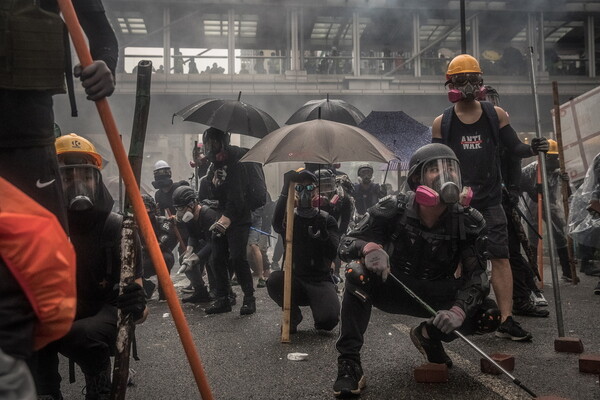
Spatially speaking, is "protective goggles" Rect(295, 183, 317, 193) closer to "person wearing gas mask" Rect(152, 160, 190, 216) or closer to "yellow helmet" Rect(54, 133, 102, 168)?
"yellow helmet" Rect(54, 133, 102, 168)

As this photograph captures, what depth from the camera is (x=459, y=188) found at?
340 centimetres

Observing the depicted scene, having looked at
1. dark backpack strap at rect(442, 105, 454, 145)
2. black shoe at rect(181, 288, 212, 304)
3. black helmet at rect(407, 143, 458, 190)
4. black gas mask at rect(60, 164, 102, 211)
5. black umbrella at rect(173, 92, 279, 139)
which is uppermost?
black umbrella at rect(173, 92, 279, 139)

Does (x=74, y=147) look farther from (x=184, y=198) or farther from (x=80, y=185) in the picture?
(x=184, y=198)

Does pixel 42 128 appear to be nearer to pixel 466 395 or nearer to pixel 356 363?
pixel 356 363

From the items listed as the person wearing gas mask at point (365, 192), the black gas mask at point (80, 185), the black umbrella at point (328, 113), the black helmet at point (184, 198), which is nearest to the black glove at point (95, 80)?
the black gas mask at point (80, 185)

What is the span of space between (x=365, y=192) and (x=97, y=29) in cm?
881

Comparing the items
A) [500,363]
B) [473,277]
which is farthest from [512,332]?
[473,277]

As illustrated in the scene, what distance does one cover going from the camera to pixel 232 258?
608cm

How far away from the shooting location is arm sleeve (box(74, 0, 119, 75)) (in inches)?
96.3

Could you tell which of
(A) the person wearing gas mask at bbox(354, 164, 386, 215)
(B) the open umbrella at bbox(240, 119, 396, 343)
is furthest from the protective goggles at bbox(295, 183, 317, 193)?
(A) the person wearing gas mask at bbox(354, 164, 386, 215)

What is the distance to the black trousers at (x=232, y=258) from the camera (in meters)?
6.09

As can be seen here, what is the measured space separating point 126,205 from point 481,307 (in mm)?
1954

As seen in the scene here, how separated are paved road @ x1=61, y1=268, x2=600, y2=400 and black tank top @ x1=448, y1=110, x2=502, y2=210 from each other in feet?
3.39

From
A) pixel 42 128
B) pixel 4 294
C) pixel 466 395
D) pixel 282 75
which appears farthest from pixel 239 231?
pixel 282 75
